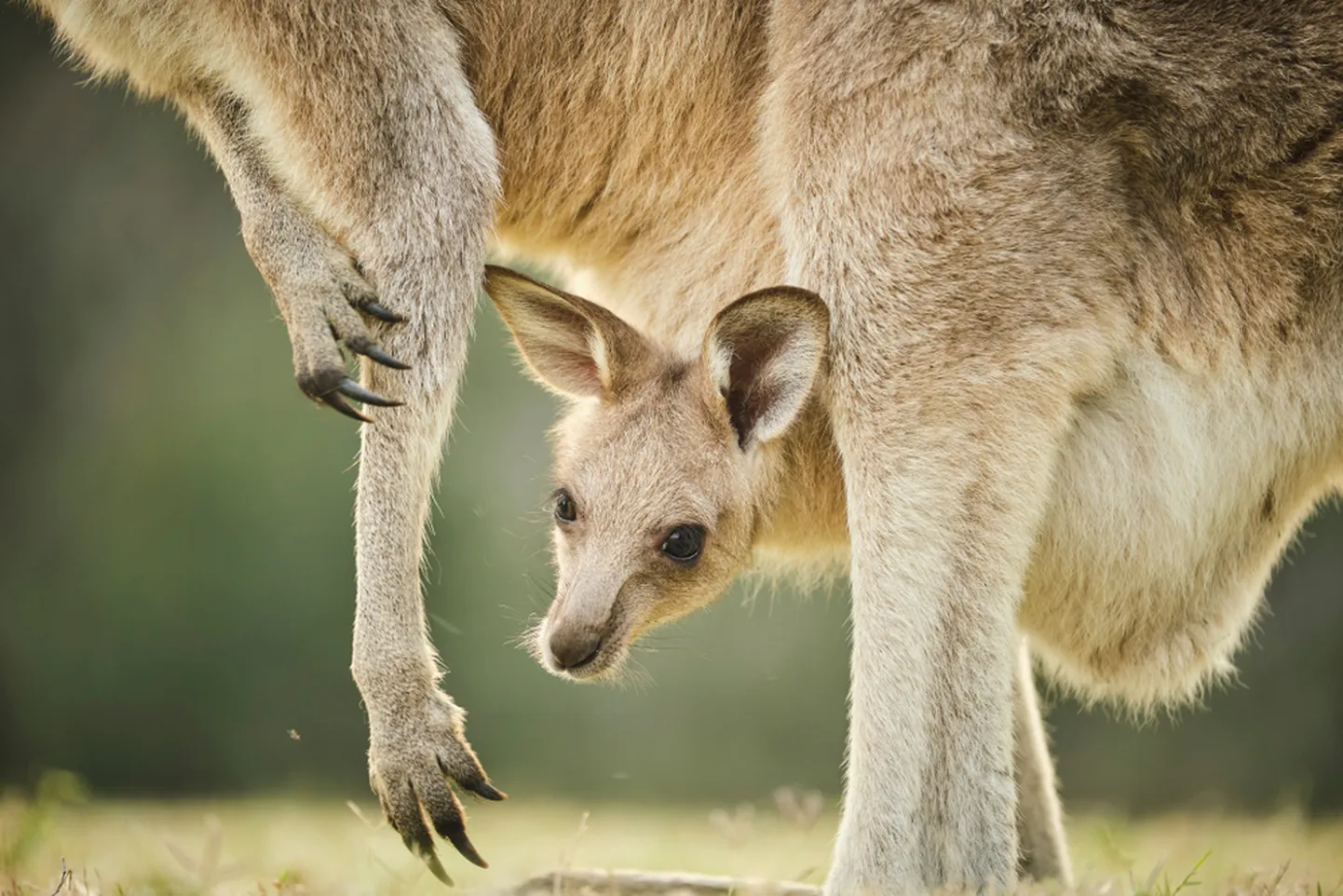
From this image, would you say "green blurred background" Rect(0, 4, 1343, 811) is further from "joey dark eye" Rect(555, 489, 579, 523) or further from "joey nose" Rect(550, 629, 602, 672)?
"joey nose" Rect(550, 629, 602, 672)

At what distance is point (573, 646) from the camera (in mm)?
2730

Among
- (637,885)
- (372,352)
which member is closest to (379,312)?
(372,352)

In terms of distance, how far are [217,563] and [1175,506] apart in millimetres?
7420

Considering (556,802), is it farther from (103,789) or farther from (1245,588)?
(1245,588)

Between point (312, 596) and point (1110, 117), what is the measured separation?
291 inches

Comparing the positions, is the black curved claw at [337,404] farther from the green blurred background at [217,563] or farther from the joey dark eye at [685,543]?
the green blurred background at [217,563]

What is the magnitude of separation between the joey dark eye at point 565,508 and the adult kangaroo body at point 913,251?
306 millimetres

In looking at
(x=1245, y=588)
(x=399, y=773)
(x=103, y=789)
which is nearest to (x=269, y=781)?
(x=103, y=789)

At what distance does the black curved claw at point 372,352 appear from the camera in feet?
8.86

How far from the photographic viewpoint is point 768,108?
9.39 ft

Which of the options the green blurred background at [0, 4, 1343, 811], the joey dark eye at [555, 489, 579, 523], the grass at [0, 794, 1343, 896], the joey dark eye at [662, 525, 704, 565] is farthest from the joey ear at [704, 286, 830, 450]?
the green blurred background at [0, 4, 1343, 811]

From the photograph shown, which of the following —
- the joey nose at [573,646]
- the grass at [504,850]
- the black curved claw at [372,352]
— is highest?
the black curved claw at [372,352]

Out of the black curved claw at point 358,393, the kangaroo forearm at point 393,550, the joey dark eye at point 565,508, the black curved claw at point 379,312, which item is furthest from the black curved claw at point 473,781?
the black curved claw at point 379,312

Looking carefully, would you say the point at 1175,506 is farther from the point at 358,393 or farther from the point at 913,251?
the point at 358,393
